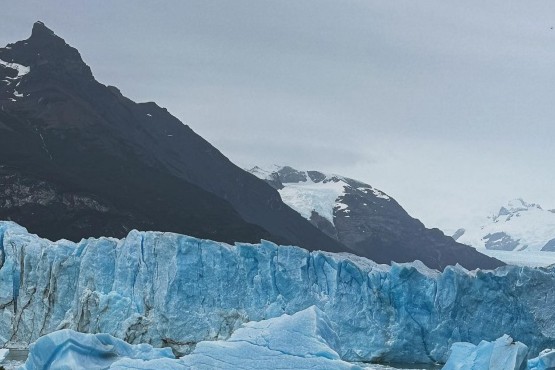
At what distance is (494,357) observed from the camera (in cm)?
2431

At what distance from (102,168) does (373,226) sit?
58.3 metres

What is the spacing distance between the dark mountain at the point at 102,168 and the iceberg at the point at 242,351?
46.0 metres

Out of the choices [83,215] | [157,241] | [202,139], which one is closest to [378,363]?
[157,241]

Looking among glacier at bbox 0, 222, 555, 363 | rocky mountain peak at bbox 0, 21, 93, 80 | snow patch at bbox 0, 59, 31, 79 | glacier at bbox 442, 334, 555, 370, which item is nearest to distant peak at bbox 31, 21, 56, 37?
rocky mountain peak at bbox 0, 21, 93, 80

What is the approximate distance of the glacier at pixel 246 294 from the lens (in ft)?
119

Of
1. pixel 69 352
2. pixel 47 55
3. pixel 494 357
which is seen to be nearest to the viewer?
pixel 69 352

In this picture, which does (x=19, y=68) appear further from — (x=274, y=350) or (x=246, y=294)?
(x=274, y=350)

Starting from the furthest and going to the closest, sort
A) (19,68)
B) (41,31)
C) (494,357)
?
(41,31), (19,68), (494,357)

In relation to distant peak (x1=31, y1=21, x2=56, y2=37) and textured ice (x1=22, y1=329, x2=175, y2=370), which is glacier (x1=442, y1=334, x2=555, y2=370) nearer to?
textured ice (x1=22, y1=329, x2=175, y2=370)

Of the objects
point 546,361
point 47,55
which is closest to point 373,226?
point 47,55

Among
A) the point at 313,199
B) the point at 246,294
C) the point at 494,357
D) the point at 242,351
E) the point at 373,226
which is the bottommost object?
the point at 494,357

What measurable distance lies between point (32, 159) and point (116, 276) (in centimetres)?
3907

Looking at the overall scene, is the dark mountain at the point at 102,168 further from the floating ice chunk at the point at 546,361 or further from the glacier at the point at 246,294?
the floating ice chunk at the point at 546,361

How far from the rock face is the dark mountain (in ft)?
48.0
